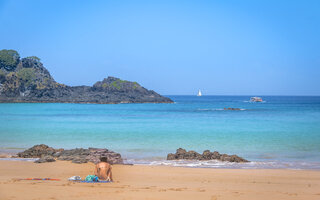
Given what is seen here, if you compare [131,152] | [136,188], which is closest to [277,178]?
[136,188]

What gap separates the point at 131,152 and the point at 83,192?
8.19m

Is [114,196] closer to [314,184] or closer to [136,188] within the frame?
[136,188]

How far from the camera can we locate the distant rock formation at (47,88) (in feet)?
313

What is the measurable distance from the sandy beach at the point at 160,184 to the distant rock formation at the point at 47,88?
82196mm

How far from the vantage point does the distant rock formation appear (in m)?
95.2

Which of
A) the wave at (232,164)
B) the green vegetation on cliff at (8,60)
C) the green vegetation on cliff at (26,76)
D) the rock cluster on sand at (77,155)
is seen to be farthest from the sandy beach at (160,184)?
the green vegetation on cliff at (8,60)

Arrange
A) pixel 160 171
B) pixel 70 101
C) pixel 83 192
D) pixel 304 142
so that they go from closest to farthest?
pixel 83 192 < pixel 160 171 < pixel 304 142 < pixel 70 101

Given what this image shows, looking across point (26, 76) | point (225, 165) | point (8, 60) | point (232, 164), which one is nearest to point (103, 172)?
point (225, 165)

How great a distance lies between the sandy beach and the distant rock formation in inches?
3236

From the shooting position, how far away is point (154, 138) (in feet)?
67.8

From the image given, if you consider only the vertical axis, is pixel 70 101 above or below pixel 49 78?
below

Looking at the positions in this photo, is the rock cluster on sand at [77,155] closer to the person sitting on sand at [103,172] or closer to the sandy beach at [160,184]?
the sandy beach at [160,184]

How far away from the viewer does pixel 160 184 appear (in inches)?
343

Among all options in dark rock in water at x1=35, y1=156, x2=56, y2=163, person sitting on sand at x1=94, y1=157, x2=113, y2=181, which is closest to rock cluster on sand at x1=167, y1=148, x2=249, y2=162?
dark rock in water at x1=35, y1=156, x2=56, y2=163
